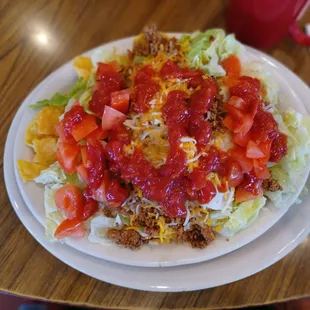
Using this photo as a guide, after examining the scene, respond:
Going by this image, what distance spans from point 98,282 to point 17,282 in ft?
1.01

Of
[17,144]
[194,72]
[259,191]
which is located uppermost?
[194,72]

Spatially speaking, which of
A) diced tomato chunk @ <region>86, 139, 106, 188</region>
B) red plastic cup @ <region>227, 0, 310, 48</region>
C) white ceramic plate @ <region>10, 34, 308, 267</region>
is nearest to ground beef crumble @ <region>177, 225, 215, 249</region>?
white ceramic plate @ <region>10, 34, 308, 267</region>

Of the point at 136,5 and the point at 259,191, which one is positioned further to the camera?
the point at 136,5

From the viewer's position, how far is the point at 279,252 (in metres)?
1.55

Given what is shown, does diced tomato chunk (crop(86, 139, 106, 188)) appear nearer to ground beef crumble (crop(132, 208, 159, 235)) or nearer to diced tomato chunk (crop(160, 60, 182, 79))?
ground beef crumble (crop(132, 208, 159, 235))

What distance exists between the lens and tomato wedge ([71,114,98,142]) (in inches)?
62.8

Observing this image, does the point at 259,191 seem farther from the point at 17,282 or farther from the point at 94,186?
the point at 17,282

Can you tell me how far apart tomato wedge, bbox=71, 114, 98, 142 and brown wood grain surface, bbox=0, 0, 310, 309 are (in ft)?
1.44

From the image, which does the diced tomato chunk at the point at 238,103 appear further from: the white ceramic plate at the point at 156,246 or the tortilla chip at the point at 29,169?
the tortilla chip at the point at 29,169

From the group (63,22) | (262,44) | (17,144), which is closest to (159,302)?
(17,144)

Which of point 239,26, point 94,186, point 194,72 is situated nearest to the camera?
point 94,186

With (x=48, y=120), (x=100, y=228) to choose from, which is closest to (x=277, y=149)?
(x=100, y=228)

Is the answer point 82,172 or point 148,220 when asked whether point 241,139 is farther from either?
point 82,172

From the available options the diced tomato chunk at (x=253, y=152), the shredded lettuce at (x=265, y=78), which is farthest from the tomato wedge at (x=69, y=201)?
the shredded lettuce at (x=265, y=78)
